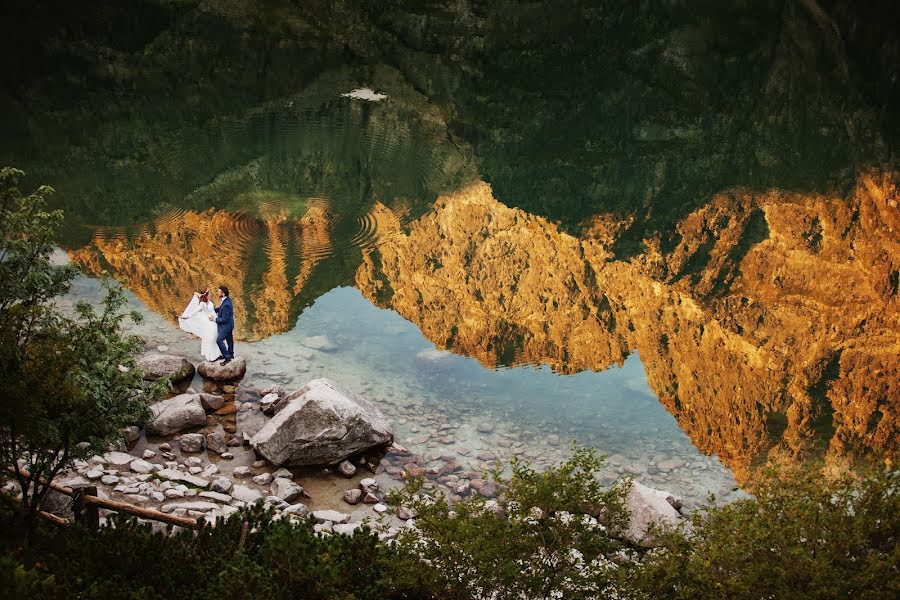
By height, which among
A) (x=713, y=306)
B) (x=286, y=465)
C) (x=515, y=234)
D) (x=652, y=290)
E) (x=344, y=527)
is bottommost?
(x=344, y=527)

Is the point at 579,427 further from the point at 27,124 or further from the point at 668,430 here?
the point at 27,124

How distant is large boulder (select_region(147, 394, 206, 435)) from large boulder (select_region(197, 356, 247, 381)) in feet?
4.37

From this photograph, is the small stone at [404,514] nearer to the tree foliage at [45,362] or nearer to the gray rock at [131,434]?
the tree foliage at [45,362]

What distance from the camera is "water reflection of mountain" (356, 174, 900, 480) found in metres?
17.7

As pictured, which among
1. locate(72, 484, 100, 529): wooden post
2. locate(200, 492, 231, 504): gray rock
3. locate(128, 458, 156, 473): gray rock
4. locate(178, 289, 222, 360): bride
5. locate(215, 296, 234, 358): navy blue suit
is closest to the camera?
locate(72, 484, 100, 529): wooden post

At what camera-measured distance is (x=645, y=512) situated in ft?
44.2

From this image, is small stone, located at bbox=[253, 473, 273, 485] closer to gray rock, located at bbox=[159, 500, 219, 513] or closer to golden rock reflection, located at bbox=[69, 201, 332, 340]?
gray rock, located at bbox=[159, 500, 219, 513]

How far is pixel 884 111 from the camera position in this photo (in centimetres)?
3597

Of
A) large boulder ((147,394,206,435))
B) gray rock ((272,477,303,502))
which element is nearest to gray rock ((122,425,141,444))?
large boulder ((147,394,206,435))

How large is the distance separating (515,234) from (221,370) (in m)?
11.4

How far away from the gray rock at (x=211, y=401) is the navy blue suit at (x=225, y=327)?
1.62m

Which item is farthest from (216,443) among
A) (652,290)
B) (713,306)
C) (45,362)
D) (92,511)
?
(713,306)

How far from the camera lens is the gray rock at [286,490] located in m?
14.0

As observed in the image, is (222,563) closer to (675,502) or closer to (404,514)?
(404,514)
